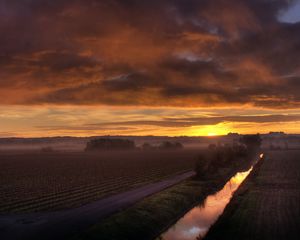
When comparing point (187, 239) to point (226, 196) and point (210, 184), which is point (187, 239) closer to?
point (226, 196)

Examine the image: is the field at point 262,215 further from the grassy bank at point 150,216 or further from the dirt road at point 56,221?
the dirt road at point 56,221

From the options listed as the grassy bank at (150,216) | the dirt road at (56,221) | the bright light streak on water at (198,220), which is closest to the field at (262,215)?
the bright light streak on water at (198,220)

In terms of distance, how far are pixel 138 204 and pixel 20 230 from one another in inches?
586

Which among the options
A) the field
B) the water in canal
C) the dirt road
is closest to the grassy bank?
the water in canal

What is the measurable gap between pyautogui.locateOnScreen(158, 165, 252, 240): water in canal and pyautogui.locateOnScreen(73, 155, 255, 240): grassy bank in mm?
971

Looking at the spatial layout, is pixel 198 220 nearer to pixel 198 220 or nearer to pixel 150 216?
pixel 198 220

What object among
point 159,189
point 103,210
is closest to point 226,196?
point 159,189

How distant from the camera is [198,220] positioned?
1726 inches

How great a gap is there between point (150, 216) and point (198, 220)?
556 cm

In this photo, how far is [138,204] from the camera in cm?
4606

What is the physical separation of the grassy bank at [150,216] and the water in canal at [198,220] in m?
0.97

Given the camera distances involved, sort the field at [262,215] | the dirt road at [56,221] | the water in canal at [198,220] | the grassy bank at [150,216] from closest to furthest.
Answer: the dirt road at [56,221] → the field at [262,215] → the grassy bank at [150,216] → the water in canal at [198,220]

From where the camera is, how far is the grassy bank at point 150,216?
34625 millimetres

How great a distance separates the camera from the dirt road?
33.5 meters
